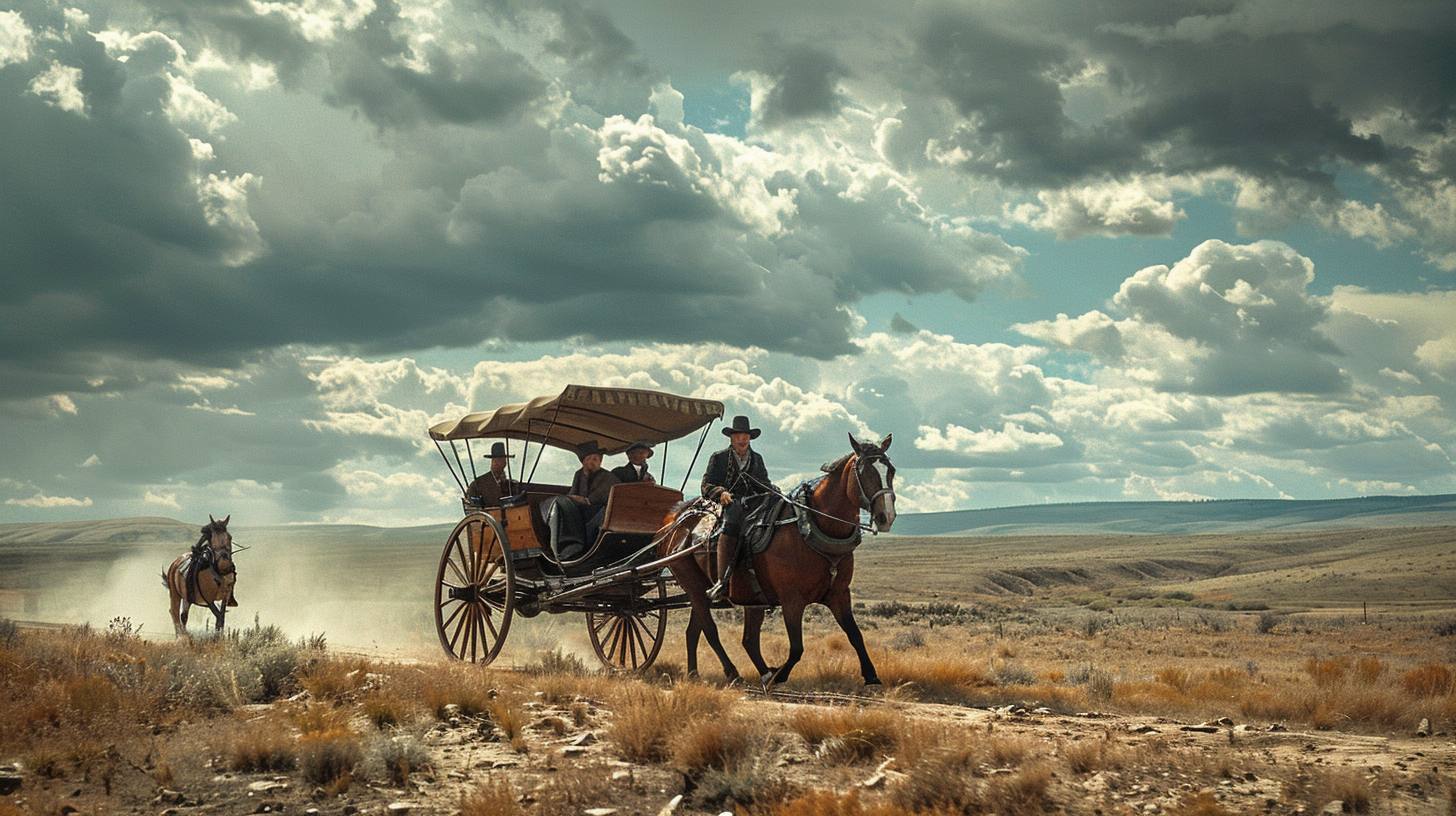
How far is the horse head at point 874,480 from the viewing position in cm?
1001

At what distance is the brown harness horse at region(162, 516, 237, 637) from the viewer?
19.3 m

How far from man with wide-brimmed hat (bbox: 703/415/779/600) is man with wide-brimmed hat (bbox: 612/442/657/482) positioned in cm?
192

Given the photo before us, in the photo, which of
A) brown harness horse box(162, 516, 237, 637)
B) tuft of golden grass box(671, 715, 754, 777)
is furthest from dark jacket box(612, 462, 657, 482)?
brown harness horse box(162, 516, 237, 637)

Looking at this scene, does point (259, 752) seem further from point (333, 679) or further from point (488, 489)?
point (488, 489)

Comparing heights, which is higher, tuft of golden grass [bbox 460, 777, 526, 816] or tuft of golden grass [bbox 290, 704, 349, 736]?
tuft of golden grass [bbox 290, 704, 349, 736]

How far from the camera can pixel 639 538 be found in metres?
13.6

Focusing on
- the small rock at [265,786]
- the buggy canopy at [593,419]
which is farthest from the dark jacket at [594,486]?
the small rock at [265,786]

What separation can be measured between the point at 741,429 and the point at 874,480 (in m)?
2.58

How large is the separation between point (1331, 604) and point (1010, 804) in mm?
50001

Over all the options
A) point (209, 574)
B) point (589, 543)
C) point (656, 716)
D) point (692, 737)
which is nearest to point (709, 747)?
point (692, 737)

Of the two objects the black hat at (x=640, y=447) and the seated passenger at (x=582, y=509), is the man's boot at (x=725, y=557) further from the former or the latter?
the black hat at (x=640, y=447)

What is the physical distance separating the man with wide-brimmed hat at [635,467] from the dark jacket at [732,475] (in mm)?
1873

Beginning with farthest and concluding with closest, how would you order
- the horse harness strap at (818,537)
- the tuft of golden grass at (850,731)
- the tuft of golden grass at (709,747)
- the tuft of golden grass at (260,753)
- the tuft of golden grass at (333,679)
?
the horse harness strap at (818,537), the tuft of golden grass at (333,679), the tuft of golden grass at (850,731), the tuft of golden grass at (260,753), the tuft of golden grass at (709,747)

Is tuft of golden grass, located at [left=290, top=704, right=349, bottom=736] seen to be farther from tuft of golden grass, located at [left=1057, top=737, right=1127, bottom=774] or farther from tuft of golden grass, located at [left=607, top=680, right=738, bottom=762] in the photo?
tuft of golden grass, located at [left=1057, top=737, right=1127, bottom=774]
